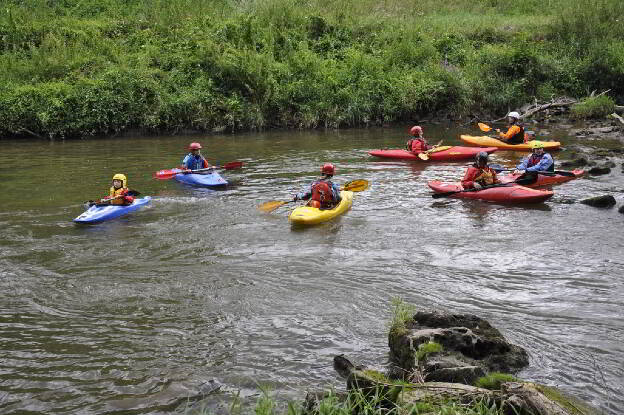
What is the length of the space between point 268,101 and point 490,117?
7835 millimetres

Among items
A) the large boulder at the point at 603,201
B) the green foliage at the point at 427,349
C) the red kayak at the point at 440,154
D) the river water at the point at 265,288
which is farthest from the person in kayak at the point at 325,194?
the green foliage at the point at 427,349

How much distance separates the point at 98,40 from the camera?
23.0 metres

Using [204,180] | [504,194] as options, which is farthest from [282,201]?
[504,194]

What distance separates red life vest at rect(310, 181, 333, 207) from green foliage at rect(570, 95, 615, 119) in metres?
14.4

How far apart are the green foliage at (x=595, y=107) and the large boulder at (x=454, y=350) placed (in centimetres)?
1818

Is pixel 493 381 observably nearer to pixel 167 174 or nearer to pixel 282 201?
pixel 282 201

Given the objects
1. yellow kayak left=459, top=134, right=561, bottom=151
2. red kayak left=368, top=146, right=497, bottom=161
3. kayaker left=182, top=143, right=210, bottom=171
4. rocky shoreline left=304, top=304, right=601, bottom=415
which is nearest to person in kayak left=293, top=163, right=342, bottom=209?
kayaker left=182, top=143, right=210, bottom=171

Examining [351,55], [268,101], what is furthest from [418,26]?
[268,101]

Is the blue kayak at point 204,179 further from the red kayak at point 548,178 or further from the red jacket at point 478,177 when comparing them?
the red kayak at point 548,178

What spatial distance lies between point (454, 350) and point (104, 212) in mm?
6740

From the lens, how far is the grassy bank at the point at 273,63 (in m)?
20.1

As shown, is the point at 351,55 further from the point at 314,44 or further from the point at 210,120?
the point at 210,120

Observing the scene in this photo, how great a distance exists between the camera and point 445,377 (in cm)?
455

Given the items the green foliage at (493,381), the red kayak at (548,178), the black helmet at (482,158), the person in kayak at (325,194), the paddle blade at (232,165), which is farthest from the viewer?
the paddle blade at (232,165)
